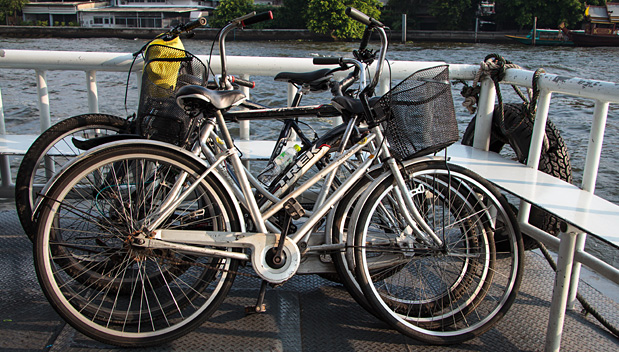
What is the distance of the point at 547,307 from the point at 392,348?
98 cm

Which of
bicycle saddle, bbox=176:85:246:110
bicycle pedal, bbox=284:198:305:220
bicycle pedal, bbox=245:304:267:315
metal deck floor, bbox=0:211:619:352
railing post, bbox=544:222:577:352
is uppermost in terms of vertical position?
bicycle saddle, bbox=176:85:246:110

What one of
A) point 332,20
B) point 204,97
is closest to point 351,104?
point 204,97

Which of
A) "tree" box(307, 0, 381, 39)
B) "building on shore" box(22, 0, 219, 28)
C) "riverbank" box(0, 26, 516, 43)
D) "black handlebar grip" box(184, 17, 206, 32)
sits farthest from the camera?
"building on shore" box(22, 0, 219, 28)

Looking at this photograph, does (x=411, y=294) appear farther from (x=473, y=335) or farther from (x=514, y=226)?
(x=514, y=226)

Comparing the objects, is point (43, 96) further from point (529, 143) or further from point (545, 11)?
point (545, 11)

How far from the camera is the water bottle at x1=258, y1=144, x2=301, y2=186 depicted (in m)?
2.69

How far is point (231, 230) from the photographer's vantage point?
2.29 metres

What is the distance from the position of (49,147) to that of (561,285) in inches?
106

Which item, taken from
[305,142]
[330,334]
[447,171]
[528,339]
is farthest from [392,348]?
[305,142]

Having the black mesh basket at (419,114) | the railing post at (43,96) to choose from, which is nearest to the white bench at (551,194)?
the black mesh basket at (419,114)

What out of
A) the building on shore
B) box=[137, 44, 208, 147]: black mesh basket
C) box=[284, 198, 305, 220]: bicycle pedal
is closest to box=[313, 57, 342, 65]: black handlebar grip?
box=[137, 44, 208, 147]: black mesh basket

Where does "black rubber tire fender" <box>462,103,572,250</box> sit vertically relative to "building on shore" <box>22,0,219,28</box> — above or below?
below

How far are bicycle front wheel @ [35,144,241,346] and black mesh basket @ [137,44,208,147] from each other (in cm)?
18

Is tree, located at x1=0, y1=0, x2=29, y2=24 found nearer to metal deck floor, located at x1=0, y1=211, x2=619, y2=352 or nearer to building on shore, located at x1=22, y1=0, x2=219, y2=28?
building on shore, located at x1=22, y1=0, x2=219, y2=28
